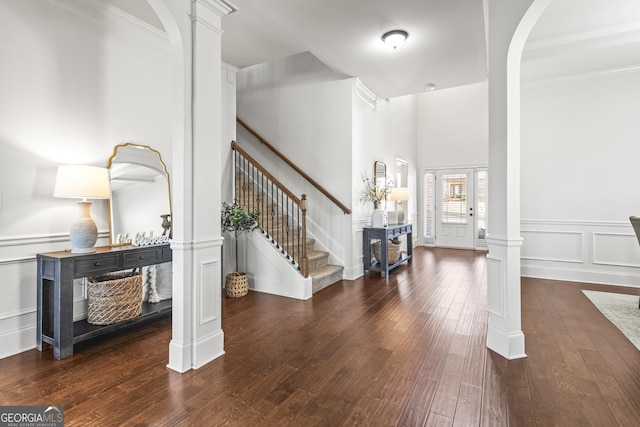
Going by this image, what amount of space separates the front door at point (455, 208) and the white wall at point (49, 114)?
7.45 m

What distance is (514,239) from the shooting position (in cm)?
248

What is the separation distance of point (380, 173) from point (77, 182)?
465cm

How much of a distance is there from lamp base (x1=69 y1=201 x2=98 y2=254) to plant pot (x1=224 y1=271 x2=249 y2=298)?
1654 mm

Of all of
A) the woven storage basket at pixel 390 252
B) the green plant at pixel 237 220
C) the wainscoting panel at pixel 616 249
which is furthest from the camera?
the woven storage basket at pixel 390 252

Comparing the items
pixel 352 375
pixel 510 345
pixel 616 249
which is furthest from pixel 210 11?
pixel 616 249

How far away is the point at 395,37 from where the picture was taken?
354 centimetres

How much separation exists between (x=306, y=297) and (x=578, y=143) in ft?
15.2

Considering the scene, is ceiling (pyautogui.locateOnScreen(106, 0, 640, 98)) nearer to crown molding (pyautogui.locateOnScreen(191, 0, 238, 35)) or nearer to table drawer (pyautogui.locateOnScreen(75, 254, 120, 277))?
crown molding (pyautogui.locateOnScreen(191, 0, 238, 35))

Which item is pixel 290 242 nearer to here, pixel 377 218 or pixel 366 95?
pixel 377 218

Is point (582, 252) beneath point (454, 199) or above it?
beneath

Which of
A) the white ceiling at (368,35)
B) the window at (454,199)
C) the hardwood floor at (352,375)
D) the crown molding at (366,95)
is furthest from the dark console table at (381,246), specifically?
the window at (454,199)

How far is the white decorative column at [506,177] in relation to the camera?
2.45 m

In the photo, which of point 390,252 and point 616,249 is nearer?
point 616,249

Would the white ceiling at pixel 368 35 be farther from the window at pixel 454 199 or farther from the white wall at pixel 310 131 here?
the window at pixel 454 199
